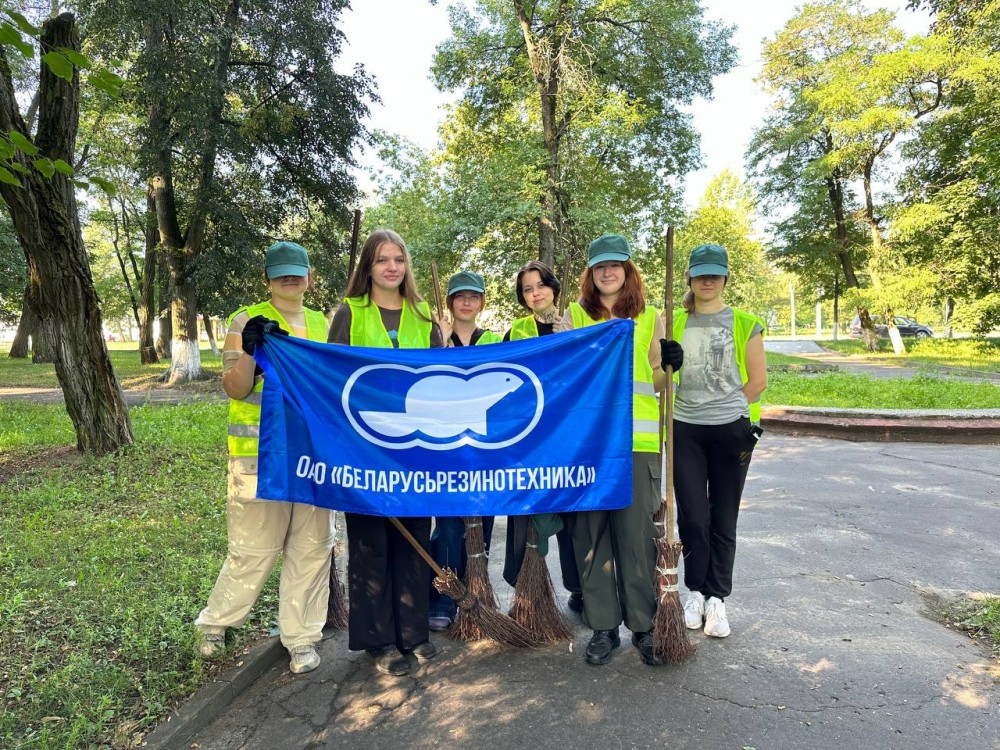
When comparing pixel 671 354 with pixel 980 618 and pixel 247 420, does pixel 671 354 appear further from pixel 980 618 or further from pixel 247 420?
pixel 980 618

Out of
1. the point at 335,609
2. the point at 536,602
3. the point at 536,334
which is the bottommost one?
the point at 335,609

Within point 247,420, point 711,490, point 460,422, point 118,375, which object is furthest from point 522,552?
point 118,375

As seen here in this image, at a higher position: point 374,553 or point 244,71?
point 244,71

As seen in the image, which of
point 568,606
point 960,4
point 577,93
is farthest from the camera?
point 960,4

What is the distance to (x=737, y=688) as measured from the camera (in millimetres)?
2943

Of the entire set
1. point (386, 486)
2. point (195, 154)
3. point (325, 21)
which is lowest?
point (386, 486)

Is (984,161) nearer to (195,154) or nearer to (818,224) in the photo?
(818,224)

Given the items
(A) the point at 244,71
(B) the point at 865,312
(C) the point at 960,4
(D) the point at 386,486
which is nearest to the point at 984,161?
(C) the point at 960,4

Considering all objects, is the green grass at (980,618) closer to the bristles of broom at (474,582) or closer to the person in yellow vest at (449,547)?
the bristles of broom at (474,582)

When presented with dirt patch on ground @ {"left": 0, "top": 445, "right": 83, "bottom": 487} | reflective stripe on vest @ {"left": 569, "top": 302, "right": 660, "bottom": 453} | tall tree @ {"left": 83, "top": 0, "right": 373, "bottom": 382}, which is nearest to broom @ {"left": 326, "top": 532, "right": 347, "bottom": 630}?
reflective stripe on vest @ {"left": 569, "top": 302, "right": 660, "bottom": 453}

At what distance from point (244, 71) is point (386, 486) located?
1599cm

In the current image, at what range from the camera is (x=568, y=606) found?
3.86 m

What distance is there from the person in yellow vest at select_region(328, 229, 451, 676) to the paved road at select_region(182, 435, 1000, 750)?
0.19 m

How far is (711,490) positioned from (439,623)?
177cm
